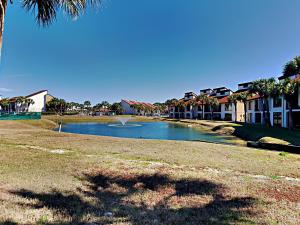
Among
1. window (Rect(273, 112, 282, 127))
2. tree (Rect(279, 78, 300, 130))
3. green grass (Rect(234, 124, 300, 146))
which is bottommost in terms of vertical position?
green grass (Rect(234, 124, 300, 146))

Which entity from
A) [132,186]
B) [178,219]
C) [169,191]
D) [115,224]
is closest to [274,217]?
[178,219]

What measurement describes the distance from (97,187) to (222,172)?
4.85 metres

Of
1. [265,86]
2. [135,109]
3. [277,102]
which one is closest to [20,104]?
[135,109]

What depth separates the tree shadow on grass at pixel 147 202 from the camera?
14.9 ft

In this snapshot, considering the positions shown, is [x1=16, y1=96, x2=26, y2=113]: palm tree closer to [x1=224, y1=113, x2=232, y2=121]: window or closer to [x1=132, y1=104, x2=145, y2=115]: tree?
[x1=132, y1=104, x2=145, y2=115]: tree

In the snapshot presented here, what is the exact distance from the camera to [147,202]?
5.68m

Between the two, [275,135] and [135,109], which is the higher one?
[135,109]

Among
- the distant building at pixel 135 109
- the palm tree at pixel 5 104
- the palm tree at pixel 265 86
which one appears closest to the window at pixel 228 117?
the palm tree at pixel 265 86

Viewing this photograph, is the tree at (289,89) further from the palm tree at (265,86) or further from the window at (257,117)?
the window at (257,117)

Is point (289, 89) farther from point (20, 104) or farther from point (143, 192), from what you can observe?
point (20, 104)

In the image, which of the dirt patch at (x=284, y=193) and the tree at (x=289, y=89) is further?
the tree at (x=289, y=89)

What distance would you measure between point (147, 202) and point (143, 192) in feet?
2.54

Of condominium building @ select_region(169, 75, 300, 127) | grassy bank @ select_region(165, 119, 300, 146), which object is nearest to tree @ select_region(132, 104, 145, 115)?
condominium building @ select_region(169, 75, 300, 127)

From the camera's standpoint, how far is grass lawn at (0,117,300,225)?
4570 millimetres
